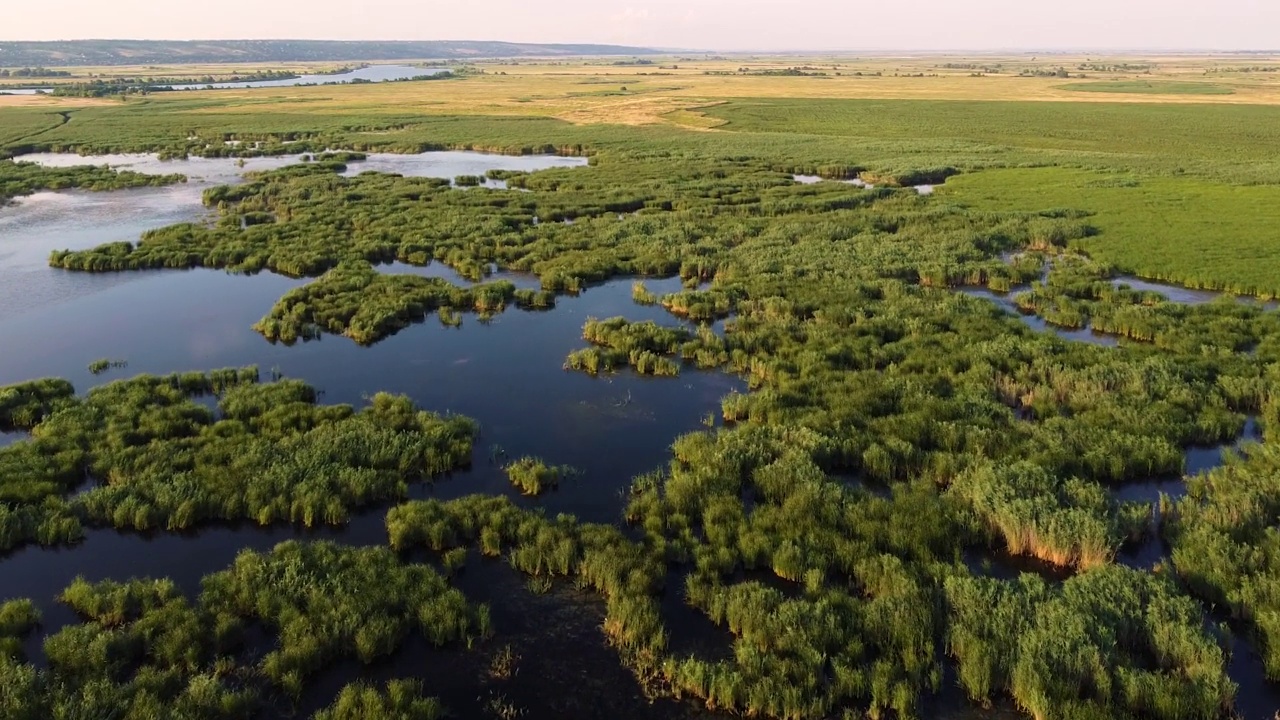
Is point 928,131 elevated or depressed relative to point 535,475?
elevated

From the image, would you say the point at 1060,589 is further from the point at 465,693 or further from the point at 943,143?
the point at 943,143

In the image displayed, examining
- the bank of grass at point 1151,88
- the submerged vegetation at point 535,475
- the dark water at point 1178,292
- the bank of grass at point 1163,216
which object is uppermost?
the bank of grass at point 1151,88

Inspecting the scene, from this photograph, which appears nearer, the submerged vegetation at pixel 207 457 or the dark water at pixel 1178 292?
the submerged vegetation at pixel 207 457

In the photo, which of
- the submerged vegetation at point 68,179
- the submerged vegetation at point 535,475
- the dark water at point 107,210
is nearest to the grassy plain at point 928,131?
the dark water at point 107,210

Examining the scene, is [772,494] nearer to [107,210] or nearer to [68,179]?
[107,210]

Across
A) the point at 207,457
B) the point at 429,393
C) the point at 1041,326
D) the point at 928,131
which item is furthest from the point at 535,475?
the point at 928,131

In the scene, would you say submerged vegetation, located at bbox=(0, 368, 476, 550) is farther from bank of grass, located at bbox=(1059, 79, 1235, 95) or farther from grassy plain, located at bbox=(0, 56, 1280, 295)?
bank of grass, located at bbox=(1059, 79, 1235, 95)

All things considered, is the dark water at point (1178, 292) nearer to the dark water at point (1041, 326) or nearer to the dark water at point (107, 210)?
the dark water at point (1041, 326)

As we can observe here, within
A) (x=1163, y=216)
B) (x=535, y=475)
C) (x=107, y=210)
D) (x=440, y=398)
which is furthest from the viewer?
(x=107, y=210)

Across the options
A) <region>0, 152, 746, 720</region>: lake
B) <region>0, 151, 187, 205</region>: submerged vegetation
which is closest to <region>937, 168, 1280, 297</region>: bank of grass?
<region>0, 152, 746, 720</region>: lake
